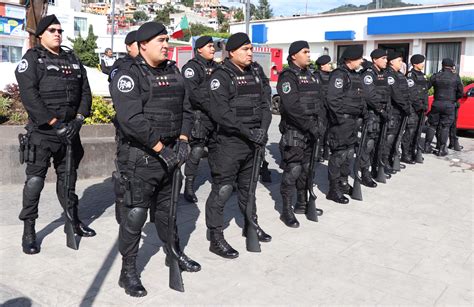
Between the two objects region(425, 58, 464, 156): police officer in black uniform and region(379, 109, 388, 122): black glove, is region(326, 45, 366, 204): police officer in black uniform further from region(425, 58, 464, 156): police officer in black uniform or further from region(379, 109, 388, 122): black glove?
region(425, 58, 464, 156): police officer in black uniform

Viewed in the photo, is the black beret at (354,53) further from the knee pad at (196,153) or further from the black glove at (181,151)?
the black glove at (181,151)

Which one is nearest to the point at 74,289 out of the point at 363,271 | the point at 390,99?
the point at 363,271

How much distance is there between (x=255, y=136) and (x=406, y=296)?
1.83m

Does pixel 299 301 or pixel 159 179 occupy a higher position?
pixel 159 179

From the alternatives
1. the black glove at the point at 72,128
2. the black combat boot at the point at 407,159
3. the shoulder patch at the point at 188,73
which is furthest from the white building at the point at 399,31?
the black glove at the point at 72,128

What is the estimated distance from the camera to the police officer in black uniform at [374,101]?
7062 mm

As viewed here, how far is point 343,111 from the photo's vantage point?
6.41 metres

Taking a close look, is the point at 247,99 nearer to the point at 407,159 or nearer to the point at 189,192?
the point at 189,192

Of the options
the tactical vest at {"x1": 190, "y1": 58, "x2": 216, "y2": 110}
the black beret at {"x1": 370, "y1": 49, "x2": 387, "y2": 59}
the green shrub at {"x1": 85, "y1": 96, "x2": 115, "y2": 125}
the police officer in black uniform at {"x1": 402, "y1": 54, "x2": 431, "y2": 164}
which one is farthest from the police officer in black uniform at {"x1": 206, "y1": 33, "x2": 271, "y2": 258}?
the police officer in black uniform at {"x1": 402, "y1": 54, "x2": 431, "y2": 164}

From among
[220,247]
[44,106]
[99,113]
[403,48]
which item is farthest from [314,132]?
[403,48]

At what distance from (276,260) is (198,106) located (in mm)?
2623

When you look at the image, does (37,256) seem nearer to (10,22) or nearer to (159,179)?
(159,179)

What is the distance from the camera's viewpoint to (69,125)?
442cm

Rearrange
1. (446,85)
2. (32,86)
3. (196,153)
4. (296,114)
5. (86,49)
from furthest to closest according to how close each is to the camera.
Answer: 1. (86,49)
2. (446,85)
3. (196,153)
4. (296,114)
5. (32,86)
